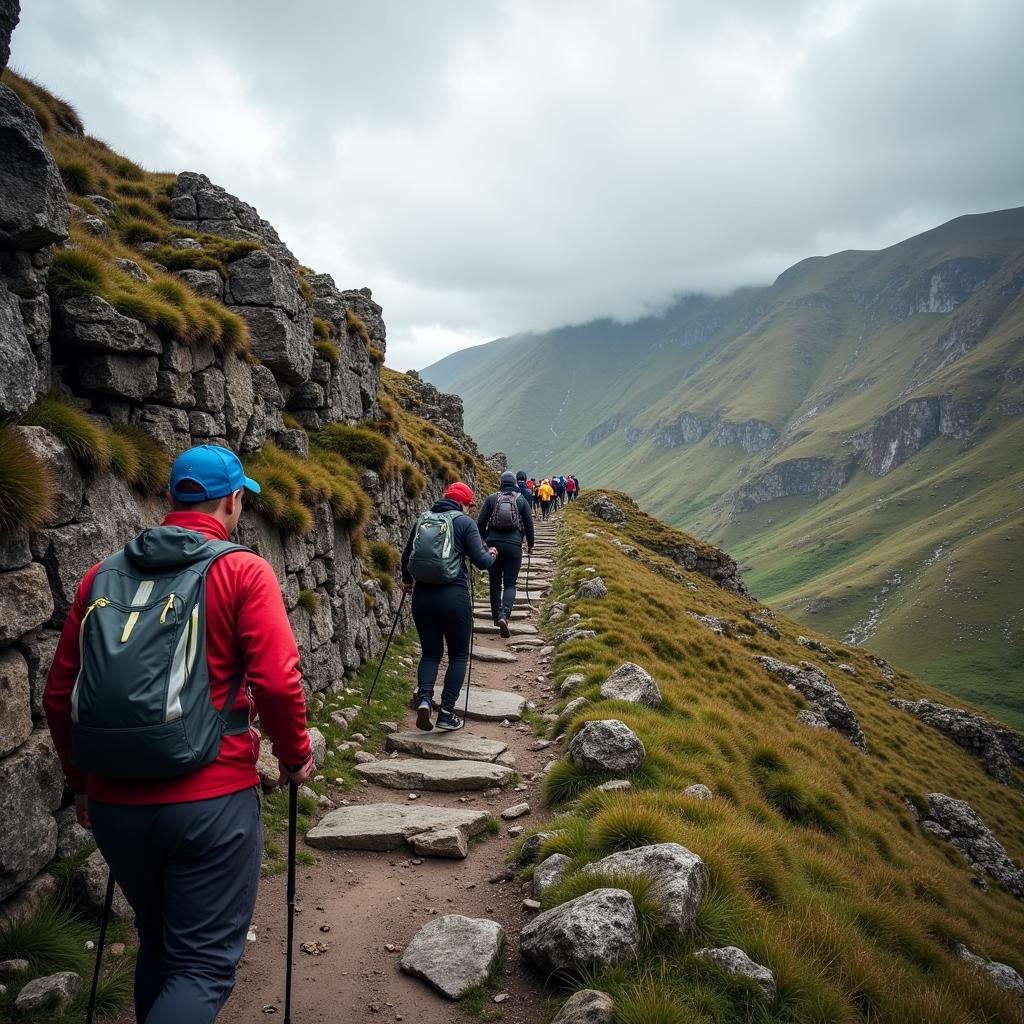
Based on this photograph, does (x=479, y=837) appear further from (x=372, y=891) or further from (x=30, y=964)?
(x=30, y=964)

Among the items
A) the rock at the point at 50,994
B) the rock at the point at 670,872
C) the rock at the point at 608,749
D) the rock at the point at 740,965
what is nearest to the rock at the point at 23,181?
the rock at the point at 50,994

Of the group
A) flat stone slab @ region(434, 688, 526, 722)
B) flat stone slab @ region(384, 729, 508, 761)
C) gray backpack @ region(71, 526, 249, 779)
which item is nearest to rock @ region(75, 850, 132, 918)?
gray backpack @ region(71, 526, 249, 779)

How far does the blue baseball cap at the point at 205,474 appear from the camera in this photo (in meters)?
4.61

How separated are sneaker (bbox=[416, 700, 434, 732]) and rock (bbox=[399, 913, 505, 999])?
5058 mm

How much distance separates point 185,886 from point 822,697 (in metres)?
27.8

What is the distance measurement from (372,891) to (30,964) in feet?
10.9

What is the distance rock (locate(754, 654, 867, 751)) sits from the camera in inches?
1016

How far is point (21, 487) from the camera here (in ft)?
18.8

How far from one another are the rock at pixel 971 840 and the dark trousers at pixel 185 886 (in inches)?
1017

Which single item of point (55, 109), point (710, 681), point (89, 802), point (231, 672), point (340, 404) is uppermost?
point (55, 109)

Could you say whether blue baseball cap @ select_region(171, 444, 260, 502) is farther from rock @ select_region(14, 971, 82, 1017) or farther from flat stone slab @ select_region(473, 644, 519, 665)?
flat stone slab @ select_region(473, 644, 519, 665)

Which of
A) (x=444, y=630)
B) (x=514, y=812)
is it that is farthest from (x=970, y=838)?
(x=444, y=630)

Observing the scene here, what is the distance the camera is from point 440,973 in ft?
19.2

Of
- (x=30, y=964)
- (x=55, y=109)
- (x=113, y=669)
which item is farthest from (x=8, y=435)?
(x=55, y=109)
